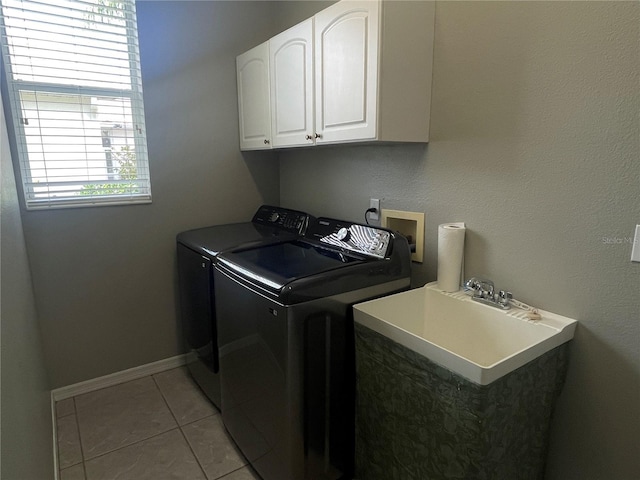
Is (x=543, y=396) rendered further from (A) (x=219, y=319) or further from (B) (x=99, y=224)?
(B) (x=99, y=224)

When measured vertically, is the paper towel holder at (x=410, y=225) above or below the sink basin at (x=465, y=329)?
above

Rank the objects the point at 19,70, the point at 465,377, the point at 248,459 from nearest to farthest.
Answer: the point at 465,377
the point at 248,459
the point at 19,70

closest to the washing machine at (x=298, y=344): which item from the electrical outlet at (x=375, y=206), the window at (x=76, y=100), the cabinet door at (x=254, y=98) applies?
the electrical outlet at (x=375, y=206)

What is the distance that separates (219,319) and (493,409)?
1.26m

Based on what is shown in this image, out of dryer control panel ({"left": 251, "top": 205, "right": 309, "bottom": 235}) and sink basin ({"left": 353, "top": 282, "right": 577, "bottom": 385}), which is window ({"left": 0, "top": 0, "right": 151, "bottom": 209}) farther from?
sink basin ({"left": 353, "top": 282, "right": 577, "bottom": 385})

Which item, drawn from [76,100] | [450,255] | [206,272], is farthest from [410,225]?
[76,100]

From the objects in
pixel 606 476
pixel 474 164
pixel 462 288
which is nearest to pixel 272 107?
pixel 474 164

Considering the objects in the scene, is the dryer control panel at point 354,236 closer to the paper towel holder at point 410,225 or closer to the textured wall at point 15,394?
the paper towel holder at point 410,225

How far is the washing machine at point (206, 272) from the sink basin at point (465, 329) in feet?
2.70

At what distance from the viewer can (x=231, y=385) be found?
185 cm

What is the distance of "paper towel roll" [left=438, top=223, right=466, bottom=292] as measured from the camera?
1.61 m

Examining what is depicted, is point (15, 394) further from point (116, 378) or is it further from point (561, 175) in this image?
point (561, 175)

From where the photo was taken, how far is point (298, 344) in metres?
1.42

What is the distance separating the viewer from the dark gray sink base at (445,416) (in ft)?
3.66
